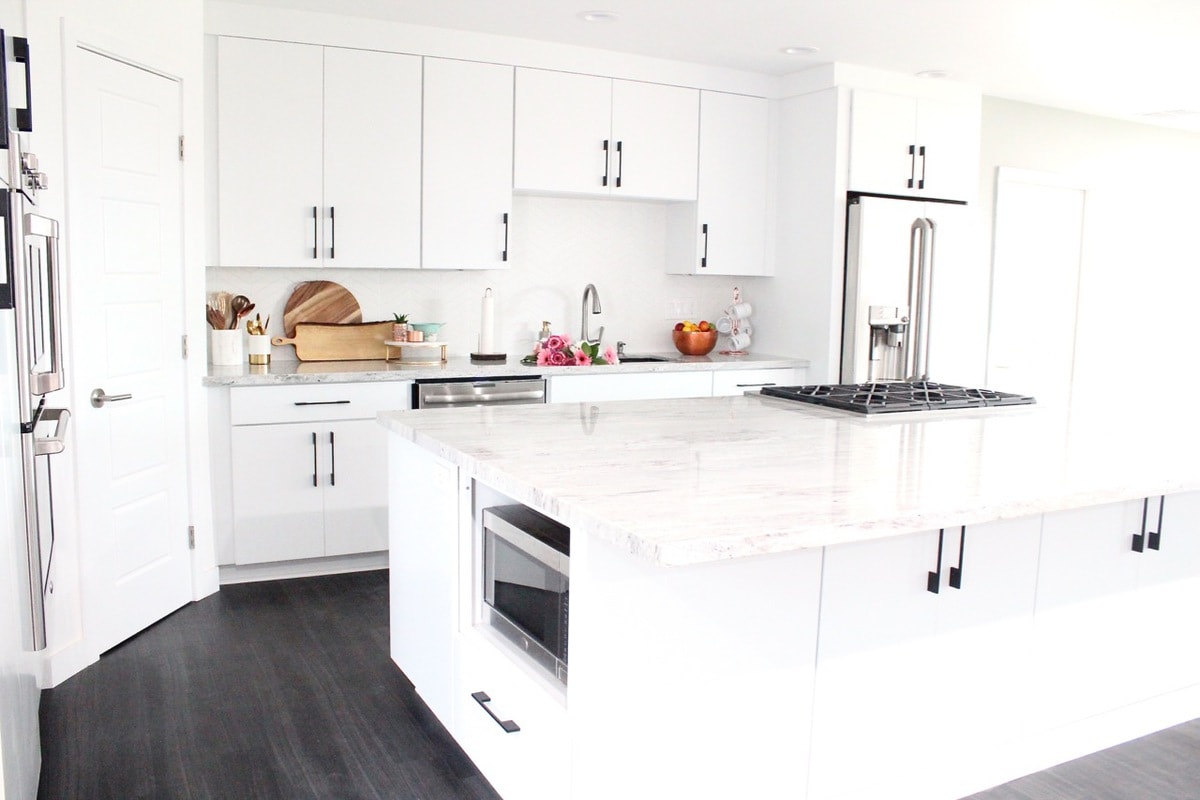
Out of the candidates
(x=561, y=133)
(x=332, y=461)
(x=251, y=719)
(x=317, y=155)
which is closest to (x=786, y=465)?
(x=251, y=719)

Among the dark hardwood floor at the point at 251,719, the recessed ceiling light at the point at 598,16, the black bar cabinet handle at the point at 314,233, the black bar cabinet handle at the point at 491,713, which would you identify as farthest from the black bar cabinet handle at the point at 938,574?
the black bar cabinet handle at the point at 314,233

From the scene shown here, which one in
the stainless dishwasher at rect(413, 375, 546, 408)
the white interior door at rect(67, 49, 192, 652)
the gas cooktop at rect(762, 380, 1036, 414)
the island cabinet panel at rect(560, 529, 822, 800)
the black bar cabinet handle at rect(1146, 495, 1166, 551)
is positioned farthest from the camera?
the stainless dishwasher at rect(413, 375, 546, 408)

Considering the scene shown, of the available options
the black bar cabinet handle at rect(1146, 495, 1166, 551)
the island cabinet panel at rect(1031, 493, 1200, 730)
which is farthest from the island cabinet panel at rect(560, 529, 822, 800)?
the black bar cabinet handle at rect(1146, 495, 1166, 551)

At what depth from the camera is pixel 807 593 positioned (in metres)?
1.97

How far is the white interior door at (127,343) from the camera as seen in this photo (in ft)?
10.2

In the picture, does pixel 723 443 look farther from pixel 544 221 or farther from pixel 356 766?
pixel 544 221

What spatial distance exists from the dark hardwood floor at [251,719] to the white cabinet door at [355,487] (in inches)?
18.2

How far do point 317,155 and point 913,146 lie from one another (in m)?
3.06

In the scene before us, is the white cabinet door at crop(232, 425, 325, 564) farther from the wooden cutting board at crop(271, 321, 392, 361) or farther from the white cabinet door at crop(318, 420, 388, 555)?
the wooden cutting board at crop(271, 321, 392, 361)

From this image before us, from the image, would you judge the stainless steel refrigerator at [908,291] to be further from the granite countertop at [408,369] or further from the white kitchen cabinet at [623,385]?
the white kitchen cabinet at [623,385]

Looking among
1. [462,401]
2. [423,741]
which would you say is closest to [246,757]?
[423,741]

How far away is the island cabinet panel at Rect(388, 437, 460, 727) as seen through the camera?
240cm

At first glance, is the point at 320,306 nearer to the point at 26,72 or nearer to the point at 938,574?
the point at 26,72

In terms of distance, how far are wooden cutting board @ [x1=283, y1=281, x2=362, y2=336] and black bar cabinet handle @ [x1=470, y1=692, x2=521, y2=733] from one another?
2.64 metres
